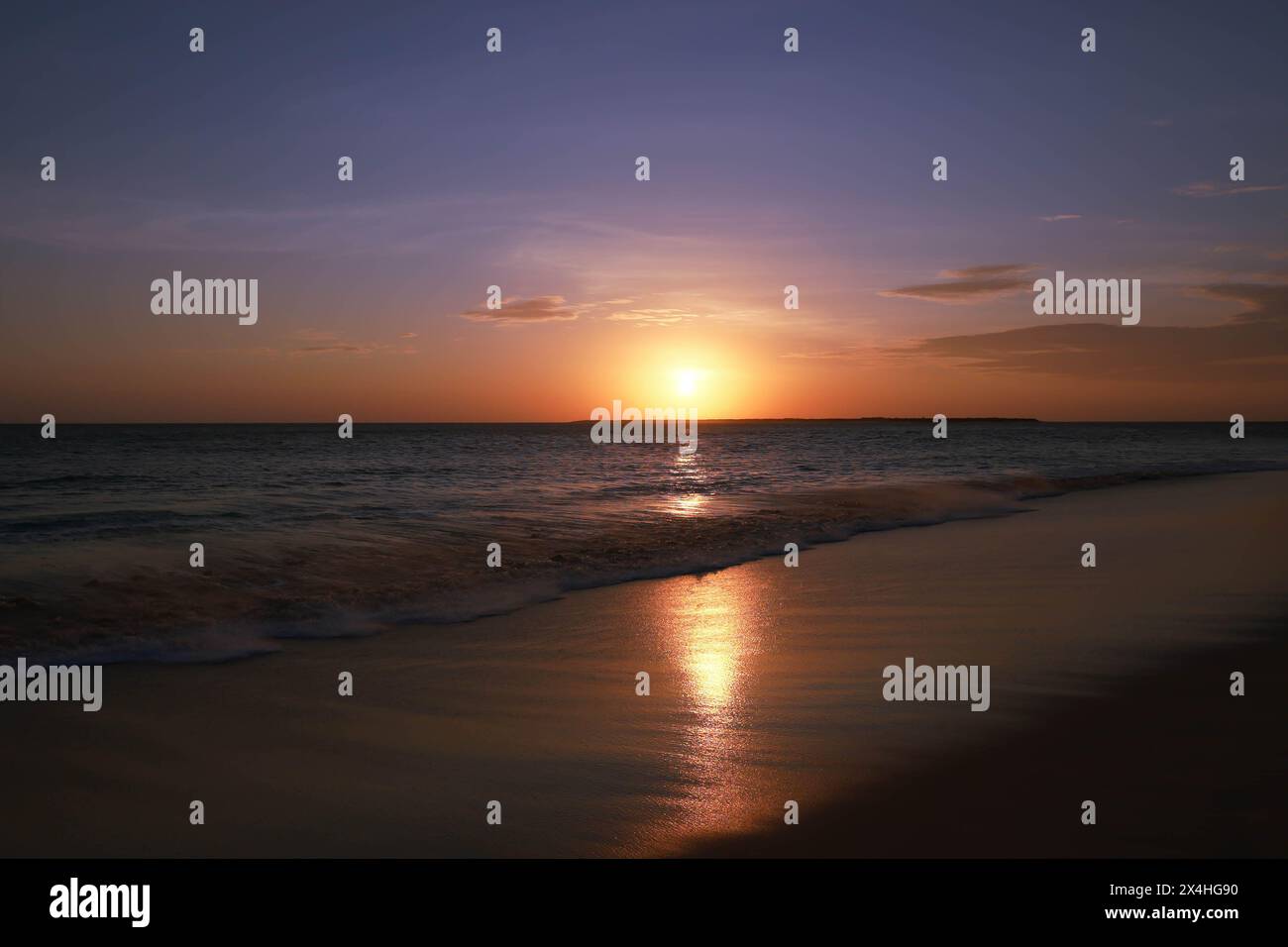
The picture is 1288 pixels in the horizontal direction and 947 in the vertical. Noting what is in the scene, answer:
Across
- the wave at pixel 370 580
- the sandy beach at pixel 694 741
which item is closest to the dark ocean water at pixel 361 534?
the wave at pixel 370 580

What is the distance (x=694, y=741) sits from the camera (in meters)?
5.79

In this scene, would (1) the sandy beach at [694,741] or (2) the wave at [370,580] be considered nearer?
(1) the sandy beach at [694,741]

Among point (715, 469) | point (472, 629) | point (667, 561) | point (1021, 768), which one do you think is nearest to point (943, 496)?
point (667, 561)

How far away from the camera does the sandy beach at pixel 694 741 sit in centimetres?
448

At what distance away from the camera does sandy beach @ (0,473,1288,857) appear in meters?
4.48

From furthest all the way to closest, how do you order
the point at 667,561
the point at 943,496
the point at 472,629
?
the point at 943,496 → the point at 667,561 → the point at 472,629

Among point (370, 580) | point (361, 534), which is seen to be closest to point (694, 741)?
point (370, 580)

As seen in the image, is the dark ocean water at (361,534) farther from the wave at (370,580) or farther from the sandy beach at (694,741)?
the sandy beach at (694,741)

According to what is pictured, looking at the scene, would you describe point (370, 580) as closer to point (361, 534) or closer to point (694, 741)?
point (361, 534)

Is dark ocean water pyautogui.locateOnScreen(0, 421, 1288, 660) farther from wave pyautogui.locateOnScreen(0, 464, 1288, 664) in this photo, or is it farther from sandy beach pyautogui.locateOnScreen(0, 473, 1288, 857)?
sandy beach pyautogui.locateOnScreen(0, 473, 1288, 857)

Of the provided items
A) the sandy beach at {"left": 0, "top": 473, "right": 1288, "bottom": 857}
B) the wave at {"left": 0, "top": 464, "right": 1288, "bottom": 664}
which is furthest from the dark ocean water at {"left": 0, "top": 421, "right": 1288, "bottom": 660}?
the sandy beach at {"left": 0, "top": 473, "right": 1288, "bottom": 857}

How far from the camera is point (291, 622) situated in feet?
30.6

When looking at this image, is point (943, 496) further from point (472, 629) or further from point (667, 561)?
point (472, 629)
